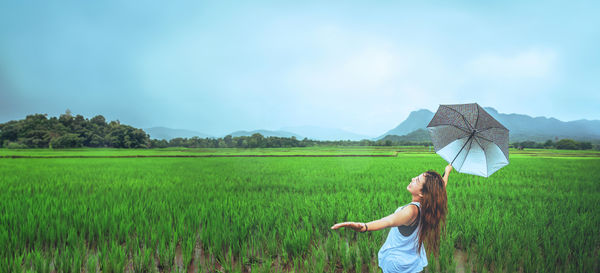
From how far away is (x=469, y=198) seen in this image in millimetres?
5305

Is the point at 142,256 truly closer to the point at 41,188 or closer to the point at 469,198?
the point at 469,198

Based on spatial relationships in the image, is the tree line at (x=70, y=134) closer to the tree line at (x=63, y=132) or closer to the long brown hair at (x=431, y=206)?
the tree line at (x=63, y=132)

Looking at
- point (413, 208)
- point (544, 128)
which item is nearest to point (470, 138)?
point (413, 208)

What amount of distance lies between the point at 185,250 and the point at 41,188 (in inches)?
284

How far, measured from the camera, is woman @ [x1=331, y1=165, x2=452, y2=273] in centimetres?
161

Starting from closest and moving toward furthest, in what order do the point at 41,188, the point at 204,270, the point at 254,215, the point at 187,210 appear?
the point at 204,270, the point at 254,215, the point at 187,210, the point at 41,188

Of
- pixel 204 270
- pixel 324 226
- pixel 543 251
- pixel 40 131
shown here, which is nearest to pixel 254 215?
pixel 324 226

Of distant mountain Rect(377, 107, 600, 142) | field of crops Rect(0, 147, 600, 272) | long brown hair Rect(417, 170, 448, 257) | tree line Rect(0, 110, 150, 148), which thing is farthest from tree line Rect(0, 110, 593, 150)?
long brown hair Rect(417, 170, 448, 257)

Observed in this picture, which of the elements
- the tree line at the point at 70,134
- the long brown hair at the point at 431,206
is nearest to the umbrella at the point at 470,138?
the long brown hair at the point at 431,206

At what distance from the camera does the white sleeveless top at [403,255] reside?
167 cm

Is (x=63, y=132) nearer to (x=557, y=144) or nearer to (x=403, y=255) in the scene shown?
(x=403, y=255)

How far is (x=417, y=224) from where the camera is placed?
164cm

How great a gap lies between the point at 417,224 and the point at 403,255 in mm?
248

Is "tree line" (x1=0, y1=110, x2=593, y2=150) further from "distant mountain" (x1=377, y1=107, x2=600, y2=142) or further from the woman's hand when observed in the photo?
the woman's hand
